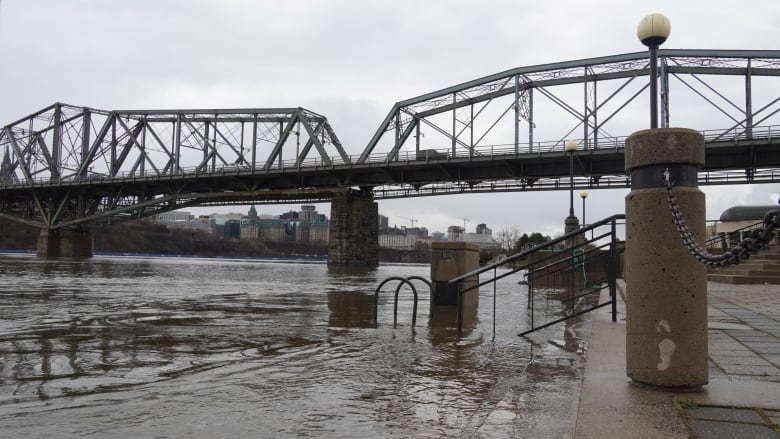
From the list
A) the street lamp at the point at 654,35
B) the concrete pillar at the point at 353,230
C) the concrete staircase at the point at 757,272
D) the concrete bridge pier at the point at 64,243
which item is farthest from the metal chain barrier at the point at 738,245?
the concrete bridge pier at the point at 64,243

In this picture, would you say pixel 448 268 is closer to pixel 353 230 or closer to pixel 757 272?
pixel 757 272

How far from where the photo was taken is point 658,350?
4.15m

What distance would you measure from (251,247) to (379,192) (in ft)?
289

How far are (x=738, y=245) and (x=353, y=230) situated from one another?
63.4 metres

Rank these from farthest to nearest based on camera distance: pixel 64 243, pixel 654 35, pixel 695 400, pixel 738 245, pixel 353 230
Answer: pixel 64 243 < pixel 353 230 < pixel 654 35 < pixel 695 400 < pixel 738 245

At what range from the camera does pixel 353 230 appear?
2621 inches

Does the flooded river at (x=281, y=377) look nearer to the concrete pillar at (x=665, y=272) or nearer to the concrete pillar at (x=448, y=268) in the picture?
the concrete pillar at (x=665, y=272)

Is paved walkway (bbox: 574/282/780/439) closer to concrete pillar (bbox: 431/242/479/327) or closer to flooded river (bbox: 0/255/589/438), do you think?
flooded river (bbox: 0/255/589/438)

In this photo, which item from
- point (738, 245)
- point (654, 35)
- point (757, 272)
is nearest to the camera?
point (738, 245)

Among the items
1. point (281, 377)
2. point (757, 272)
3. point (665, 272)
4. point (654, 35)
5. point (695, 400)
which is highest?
point (654, 35)

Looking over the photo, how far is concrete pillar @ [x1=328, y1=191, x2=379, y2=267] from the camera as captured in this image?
65.2m

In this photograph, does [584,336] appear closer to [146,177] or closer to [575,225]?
[575,225]

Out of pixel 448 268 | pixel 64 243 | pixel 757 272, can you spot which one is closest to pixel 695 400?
pixel 448 268

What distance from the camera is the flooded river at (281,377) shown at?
3.61 metres
